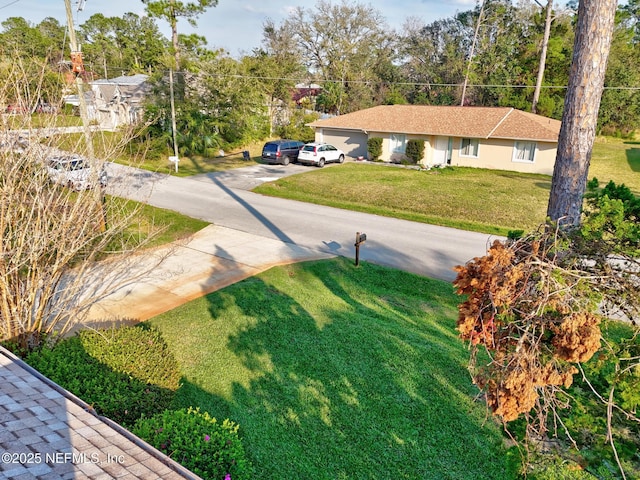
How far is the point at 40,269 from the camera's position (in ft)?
20.8

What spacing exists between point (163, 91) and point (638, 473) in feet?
103

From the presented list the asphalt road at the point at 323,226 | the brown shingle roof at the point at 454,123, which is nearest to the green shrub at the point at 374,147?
the brown shingle roof at the point at 454,123

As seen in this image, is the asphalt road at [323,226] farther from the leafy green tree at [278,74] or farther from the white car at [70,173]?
the leafy green tree at [278,74]

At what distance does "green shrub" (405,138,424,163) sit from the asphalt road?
11.1 m

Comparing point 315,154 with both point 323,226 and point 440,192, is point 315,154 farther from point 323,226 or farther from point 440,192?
point 323,226

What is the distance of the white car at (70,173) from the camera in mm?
6562

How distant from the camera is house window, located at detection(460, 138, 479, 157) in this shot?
92.0 feet

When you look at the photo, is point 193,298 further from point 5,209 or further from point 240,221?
point 240,221

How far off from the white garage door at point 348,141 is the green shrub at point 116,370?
89.0 ft

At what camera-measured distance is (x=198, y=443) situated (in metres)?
4.23

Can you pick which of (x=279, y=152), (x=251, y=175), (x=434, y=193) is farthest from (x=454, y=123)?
(x=251, y=175)

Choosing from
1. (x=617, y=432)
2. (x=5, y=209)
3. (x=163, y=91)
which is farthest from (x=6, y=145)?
(x=163, y=91)

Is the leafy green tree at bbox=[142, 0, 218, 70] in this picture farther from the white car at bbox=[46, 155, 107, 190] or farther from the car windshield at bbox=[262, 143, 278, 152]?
the white car at bbox=[46, 155, 107, 190]

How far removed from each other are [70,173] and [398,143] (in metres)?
25.7
